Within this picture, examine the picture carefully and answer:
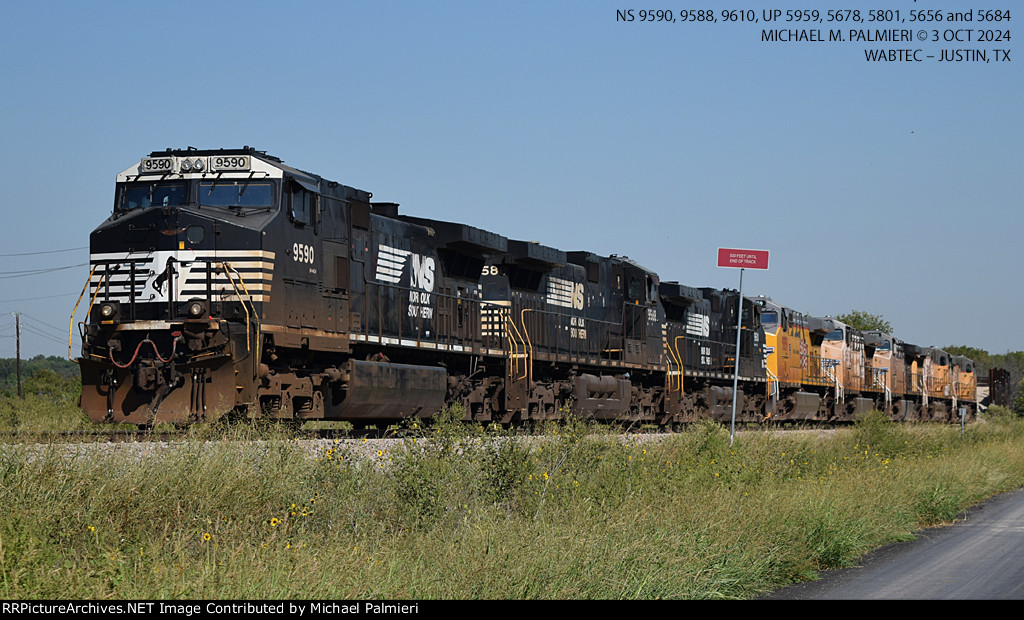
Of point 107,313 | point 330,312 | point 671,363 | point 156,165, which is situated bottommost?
point 671,363

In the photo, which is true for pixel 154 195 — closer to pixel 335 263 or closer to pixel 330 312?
pixel 335 263

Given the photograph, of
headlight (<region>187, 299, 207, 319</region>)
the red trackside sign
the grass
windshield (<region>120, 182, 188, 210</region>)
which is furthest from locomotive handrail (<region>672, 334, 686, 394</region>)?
headlight (<region>187, 299, 207, 319</region>)

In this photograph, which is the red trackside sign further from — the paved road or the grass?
the paved road

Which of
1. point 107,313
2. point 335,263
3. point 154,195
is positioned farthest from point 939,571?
point 154,195

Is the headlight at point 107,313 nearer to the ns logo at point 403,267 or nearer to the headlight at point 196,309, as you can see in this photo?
the headlight at point 196,309

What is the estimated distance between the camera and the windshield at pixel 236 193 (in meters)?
15.4

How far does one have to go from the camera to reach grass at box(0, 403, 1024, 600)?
260 inches

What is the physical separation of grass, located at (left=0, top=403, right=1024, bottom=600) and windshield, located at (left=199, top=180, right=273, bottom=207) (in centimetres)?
465

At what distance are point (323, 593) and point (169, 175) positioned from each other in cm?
1062

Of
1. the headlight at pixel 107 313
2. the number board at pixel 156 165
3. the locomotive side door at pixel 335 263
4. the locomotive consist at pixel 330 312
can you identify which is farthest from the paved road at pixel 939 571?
the number board at pixel 156 165

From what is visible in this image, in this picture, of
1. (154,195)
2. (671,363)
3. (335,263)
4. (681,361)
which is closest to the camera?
(154,195)

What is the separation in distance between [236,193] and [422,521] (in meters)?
8.12

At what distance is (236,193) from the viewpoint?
15500 millimetres

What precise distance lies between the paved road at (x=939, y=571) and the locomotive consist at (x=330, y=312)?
355 centimetres
